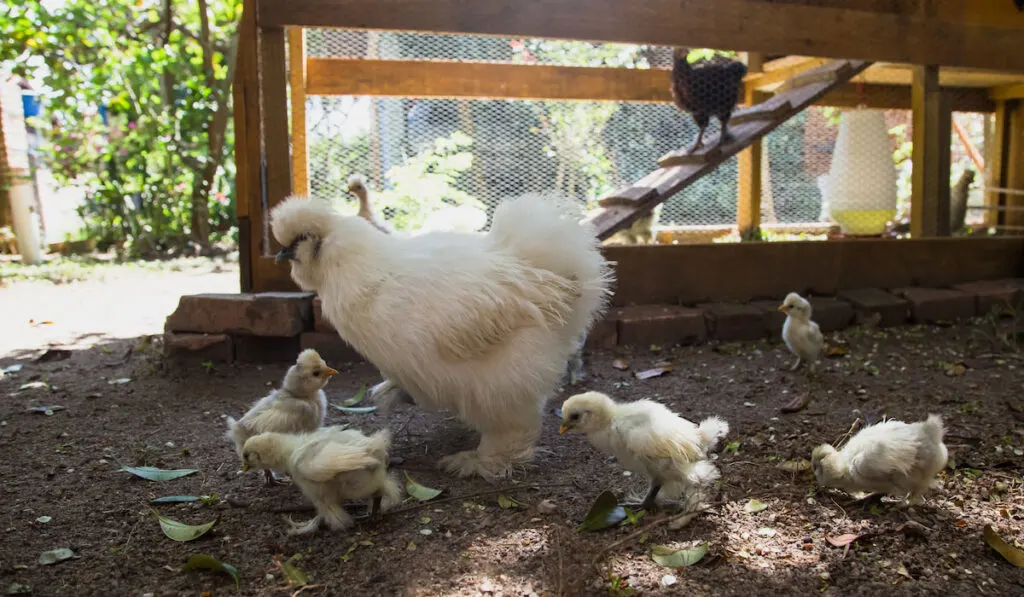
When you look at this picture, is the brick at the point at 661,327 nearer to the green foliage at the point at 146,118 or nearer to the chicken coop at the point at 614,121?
the chicken coop at the point at 614,121

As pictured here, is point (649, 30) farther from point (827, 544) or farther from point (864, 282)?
point (827, 544)

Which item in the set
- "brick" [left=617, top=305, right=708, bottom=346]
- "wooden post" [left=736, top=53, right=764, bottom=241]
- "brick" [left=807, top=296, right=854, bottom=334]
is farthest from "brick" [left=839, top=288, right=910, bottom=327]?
"wooden post" [left=736, top=53, right=764, bottom=241]

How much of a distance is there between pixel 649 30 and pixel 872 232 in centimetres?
341

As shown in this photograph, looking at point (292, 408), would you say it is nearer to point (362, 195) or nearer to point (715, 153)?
point (362, 195)

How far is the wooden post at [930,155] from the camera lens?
542cm

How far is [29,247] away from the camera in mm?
8656

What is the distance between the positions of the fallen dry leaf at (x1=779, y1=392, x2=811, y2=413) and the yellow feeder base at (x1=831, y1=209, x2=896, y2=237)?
3785 mm

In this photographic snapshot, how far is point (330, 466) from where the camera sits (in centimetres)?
198

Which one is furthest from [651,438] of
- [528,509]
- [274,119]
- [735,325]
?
[274,119]

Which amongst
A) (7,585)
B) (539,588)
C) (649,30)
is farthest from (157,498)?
(649,30)

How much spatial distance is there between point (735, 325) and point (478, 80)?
8.79 ft

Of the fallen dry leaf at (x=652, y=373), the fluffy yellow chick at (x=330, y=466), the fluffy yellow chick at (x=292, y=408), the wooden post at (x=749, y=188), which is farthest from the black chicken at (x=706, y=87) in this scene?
the fluffy yellow chick at (x=330, y=466)

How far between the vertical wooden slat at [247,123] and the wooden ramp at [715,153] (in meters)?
2.19

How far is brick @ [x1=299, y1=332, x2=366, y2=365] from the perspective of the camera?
404 cm
